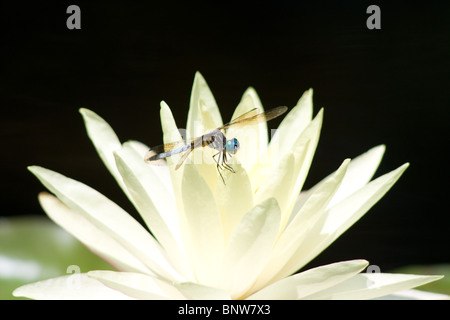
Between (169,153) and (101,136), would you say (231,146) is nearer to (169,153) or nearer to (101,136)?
(169,153)

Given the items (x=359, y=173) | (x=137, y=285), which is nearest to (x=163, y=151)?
(x=137, y=285)

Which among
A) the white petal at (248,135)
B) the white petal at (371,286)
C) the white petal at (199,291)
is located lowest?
the white petal at (371,286)

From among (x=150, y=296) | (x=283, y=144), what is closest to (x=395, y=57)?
(x=283, y=144)

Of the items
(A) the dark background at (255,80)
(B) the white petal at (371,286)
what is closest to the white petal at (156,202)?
(B) the white petal at (371,286)

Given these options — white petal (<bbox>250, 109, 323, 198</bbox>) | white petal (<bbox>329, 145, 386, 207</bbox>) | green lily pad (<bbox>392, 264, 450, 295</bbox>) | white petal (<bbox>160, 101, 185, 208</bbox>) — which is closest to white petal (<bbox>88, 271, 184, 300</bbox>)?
white petal (<bbox>160, 101, 185, 208</bbox>)

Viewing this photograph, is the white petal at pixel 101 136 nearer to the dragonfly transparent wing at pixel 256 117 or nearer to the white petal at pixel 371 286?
the dragonfly transparent wing at pixel 256 117

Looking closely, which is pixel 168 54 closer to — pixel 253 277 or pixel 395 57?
pixel 395 57
